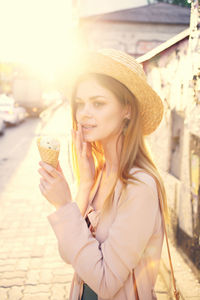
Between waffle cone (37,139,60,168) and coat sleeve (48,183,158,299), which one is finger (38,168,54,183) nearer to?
waffle cone (37,139,60,168)

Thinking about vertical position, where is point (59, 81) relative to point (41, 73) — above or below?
below

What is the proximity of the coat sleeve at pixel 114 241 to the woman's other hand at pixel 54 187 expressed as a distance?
8 cm

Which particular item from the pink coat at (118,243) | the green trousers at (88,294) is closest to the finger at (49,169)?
the pink coat at (118,243)

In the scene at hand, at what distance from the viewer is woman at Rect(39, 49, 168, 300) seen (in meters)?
1.56

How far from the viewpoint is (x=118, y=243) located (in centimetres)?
154

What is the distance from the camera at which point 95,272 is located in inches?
61.9

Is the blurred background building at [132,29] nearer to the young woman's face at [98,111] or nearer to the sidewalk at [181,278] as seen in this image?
the sidewalk at [181,278]

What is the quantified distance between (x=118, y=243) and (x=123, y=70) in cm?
96

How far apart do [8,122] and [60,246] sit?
16531 mm

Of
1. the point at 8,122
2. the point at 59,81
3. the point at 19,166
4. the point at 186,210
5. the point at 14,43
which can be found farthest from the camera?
the point at 14,43

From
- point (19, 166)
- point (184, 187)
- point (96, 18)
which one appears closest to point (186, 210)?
point (184, 187)

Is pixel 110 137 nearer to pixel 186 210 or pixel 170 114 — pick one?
pixel 186 210

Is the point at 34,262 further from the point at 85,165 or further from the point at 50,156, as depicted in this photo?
the point at 50,156

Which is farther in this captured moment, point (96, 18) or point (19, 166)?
point (96, 18)
